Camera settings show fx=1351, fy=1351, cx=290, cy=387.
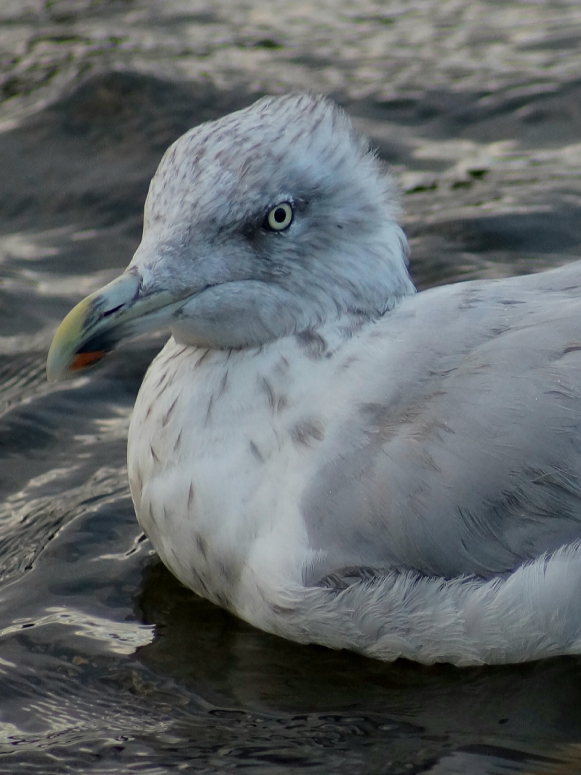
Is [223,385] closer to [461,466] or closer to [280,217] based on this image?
[280,217]

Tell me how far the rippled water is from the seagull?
197 mm

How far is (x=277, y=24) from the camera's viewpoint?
8031 millimetres

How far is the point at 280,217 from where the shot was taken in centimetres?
380

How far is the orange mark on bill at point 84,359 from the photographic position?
3588mm

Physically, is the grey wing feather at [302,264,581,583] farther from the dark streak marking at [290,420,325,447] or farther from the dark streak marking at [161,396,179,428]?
the dark streak marking at [161,396,179,428]

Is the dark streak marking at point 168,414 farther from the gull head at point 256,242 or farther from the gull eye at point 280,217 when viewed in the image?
the gull eye at point 280,217

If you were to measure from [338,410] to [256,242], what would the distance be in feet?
1.72

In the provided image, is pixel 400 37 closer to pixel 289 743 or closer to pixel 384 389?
pixel 384 389

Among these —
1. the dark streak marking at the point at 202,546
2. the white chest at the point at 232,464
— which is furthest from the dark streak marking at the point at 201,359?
the dark streak marking at the point at 202,546

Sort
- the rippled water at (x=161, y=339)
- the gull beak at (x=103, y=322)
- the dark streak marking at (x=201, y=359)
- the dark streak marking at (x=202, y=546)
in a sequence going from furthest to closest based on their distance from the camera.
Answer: the dark streak marking at (x=201, y=359)
the dark streak marking at (x=202, y=546)
the rippled water at (x=161, y=339)
the gull beak at (x=103, y=322)

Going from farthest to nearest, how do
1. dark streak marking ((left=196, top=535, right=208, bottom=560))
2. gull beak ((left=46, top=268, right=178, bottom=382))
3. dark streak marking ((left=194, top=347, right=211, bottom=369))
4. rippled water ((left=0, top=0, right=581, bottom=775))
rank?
dark streak marking ((left=194, top=347, right=211, bottom=369)) → dark streak marking ((left=196, top=535, right=208, bottom=560)) → rippled water ((left=0, top=0, right=581, bottom=775)) → gull beak ((left=46, top=268, right=178, bottom=382))

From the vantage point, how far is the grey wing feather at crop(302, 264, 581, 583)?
3621mm

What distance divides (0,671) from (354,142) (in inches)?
74.5

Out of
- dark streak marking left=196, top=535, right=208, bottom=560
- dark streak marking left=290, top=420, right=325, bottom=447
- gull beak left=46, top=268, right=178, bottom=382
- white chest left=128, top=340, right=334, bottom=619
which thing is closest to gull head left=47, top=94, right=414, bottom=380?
gull beak left=46, top=268, right=178, bottom=382
